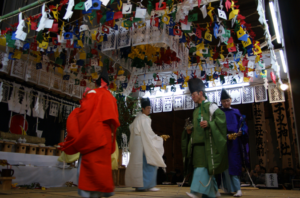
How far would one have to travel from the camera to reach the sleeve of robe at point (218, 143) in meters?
2.38

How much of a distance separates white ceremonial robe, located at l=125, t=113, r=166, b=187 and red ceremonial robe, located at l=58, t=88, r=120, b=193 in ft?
5.59

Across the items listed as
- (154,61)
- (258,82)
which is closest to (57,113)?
(154,61)

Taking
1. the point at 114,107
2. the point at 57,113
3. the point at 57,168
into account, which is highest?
the point at 57,113

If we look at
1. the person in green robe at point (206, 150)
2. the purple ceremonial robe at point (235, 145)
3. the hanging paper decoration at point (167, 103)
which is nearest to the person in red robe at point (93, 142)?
the person in green robe at point (206, 150)

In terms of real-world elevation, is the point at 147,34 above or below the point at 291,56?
above

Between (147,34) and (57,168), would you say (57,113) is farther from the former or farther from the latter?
(147,34)

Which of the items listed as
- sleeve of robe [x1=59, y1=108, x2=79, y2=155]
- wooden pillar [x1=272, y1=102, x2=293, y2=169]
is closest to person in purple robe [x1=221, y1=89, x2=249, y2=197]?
sleeve of robe [x1=59, y1=108, x2=79, y2=155]

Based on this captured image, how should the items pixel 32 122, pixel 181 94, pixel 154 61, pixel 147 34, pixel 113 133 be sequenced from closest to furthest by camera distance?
pixel 113 133 → pixel 147 34 → pixel 154 61 → pixel 32 122 → pixel 181 94

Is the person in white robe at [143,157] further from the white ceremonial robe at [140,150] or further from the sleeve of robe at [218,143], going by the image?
the sleeve of robe at [218,143]

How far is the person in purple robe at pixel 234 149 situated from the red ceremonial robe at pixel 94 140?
5.87 ft

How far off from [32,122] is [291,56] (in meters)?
7.23

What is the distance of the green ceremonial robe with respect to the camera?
240 centimetres

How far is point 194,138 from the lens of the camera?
2629mm

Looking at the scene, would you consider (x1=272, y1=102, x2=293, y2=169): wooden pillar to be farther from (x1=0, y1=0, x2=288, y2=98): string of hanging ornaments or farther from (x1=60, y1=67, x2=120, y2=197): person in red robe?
(x1=60, y1=67, x2=120, y2=197): person in red robe
